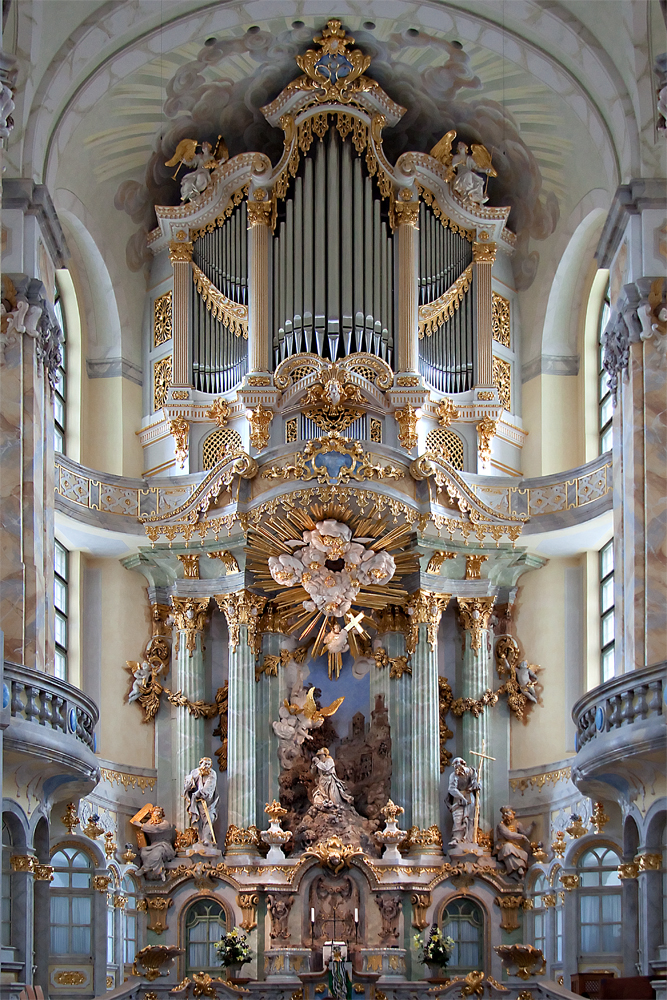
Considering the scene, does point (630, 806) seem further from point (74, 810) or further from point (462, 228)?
point (462, 228)

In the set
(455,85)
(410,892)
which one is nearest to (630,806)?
(410,892)

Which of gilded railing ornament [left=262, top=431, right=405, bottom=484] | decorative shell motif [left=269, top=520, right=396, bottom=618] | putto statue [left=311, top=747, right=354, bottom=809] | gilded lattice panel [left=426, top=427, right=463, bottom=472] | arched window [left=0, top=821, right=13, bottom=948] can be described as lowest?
arched window [left=0, top=821, right=13, bottom=948]

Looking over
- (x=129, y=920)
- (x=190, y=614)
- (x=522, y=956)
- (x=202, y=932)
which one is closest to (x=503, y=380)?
(x=190, y=614)

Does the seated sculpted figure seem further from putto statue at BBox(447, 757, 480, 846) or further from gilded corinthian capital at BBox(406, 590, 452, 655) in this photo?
gilded corinthian capital at BBox(406, 590, 452, 655)

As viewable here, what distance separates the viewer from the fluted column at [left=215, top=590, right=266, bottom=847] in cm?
3456

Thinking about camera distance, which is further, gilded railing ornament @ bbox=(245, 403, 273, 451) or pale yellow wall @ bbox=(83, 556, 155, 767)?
gilded railing ornament @ bbox=(245, 403, 273, 451)

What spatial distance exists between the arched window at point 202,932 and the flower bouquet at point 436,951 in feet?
12.8

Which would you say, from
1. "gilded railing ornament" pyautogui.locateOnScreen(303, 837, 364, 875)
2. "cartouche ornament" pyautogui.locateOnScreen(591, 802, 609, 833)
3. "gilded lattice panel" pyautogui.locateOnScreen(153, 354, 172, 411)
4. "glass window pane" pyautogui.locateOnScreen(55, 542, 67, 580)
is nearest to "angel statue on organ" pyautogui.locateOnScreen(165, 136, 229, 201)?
"gilded lattice panel" pyautogui.locateOnScreen(153, 354, 172, 411)

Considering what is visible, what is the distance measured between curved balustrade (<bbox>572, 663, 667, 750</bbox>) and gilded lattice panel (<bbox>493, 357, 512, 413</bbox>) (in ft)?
32.2

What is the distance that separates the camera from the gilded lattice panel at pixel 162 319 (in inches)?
1482

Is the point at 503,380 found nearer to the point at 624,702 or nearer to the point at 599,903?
the point at 599,903

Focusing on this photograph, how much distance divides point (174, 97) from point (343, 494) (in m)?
8.95

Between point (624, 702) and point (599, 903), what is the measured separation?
6.34m

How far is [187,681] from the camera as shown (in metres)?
35.6
